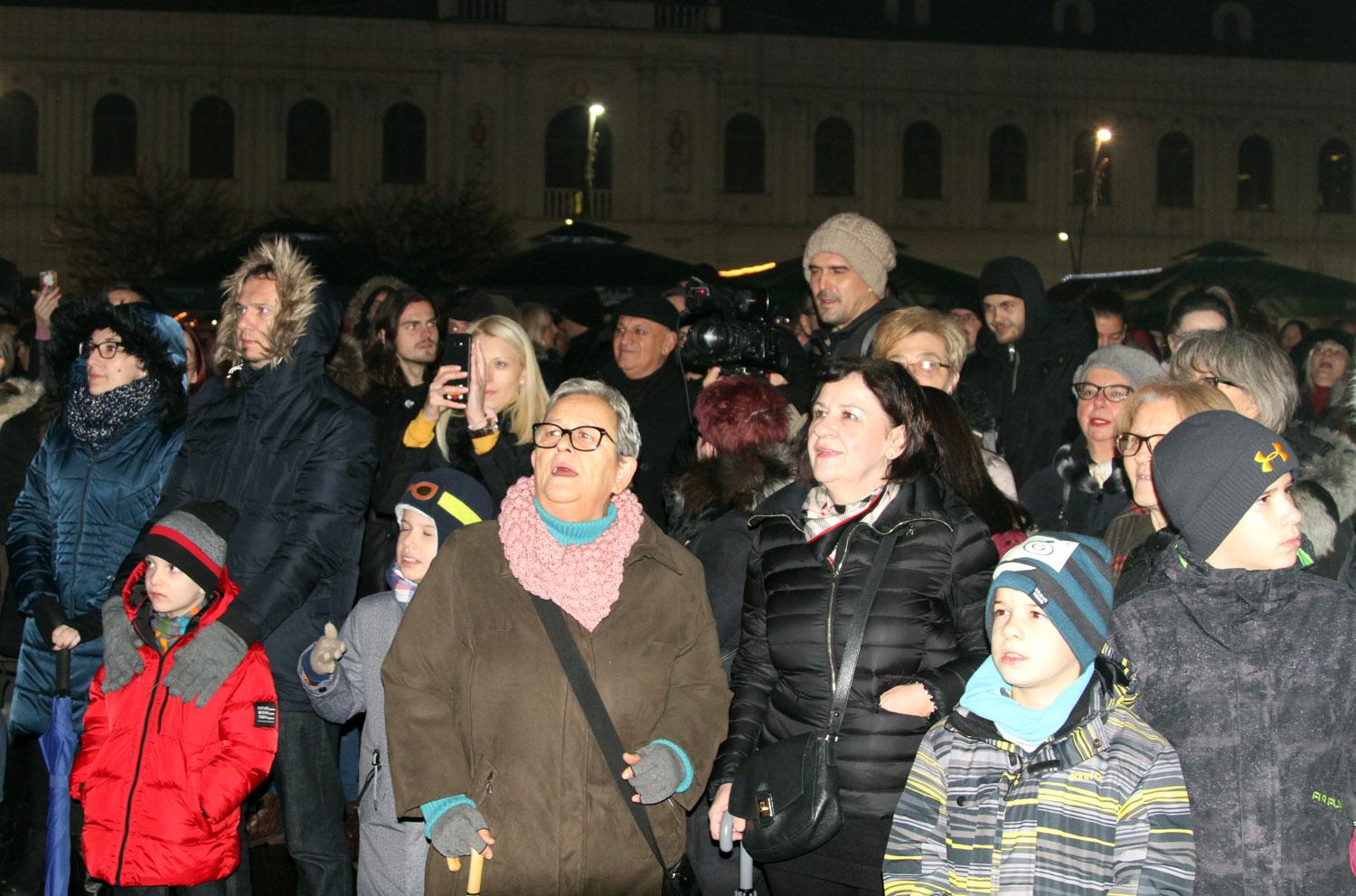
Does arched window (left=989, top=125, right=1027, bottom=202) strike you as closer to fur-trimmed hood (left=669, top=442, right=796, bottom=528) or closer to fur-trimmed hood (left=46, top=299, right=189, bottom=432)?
fur-trimmed hood (left=46, top=299, right=189, bottom=432)

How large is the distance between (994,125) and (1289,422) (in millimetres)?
38095

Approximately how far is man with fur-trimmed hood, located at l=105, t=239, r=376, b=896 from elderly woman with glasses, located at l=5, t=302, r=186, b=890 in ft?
1.12

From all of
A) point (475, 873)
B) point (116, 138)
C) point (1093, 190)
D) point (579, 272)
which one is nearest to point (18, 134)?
point (116, 138)

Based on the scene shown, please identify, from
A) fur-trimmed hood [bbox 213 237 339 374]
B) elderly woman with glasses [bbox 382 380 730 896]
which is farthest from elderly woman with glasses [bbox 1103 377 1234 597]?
fur-trimmed hood [bbox 213 237 339 374]

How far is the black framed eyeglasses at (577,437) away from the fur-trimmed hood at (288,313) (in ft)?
5.27

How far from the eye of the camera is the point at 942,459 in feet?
14.1

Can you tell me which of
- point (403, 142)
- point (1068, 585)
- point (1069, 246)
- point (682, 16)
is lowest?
point (1068, 585)

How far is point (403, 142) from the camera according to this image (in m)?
38.3

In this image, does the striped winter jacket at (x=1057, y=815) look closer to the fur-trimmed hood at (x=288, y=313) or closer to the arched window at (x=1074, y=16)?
the fur-trimmed hood at (x=288, y=313)

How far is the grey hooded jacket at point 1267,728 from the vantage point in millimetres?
3381

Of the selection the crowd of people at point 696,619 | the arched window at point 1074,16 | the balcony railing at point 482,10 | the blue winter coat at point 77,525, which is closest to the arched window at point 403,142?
the balcony railing at point 482,10

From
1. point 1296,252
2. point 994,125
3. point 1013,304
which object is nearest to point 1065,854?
point 1013,304

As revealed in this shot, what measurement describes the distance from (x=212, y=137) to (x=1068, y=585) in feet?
126

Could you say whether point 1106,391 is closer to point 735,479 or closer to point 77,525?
point 735,479
